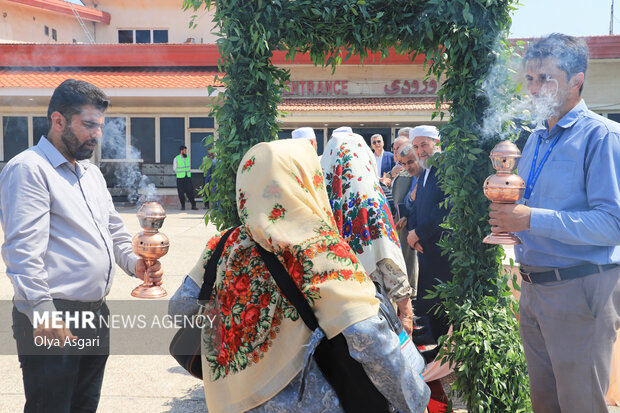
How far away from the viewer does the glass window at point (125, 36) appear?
26156 millimetres

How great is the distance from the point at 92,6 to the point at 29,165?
27304mm

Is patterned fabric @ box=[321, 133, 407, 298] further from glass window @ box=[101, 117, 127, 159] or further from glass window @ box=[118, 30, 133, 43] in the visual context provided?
glass window @ box=[118, 30, 133, 43]

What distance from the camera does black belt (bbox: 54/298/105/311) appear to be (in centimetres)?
239

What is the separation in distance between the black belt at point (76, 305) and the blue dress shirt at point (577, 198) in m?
2.04

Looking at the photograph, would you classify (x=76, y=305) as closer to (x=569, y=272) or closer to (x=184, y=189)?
(x=569, y=272)

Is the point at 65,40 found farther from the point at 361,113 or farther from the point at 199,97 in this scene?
the point at 361,113

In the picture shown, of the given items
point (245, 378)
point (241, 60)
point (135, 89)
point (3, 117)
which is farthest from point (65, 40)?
point (245, 378)

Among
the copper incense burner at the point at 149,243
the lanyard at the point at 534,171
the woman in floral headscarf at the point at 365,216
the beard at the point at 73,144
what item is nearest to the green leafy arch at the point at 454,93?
the woman in floral headscarf at the point at 365,216

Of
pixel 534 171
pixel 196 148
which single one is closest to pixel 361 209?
pixel 534 171

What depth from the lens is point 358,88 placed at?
54.9 ft

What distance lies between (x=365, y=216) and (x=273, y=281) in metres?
1.55

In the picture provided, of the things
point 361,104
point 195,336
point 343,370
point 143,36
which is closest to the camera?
point 343,370

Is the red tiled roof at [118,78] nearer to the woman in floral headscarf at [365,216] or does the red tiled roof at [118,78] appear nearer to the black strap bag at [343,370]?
the woman in floral headscarf at [365,216]

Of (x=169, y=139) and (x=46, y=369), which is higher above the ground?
(x=169, y=139)
